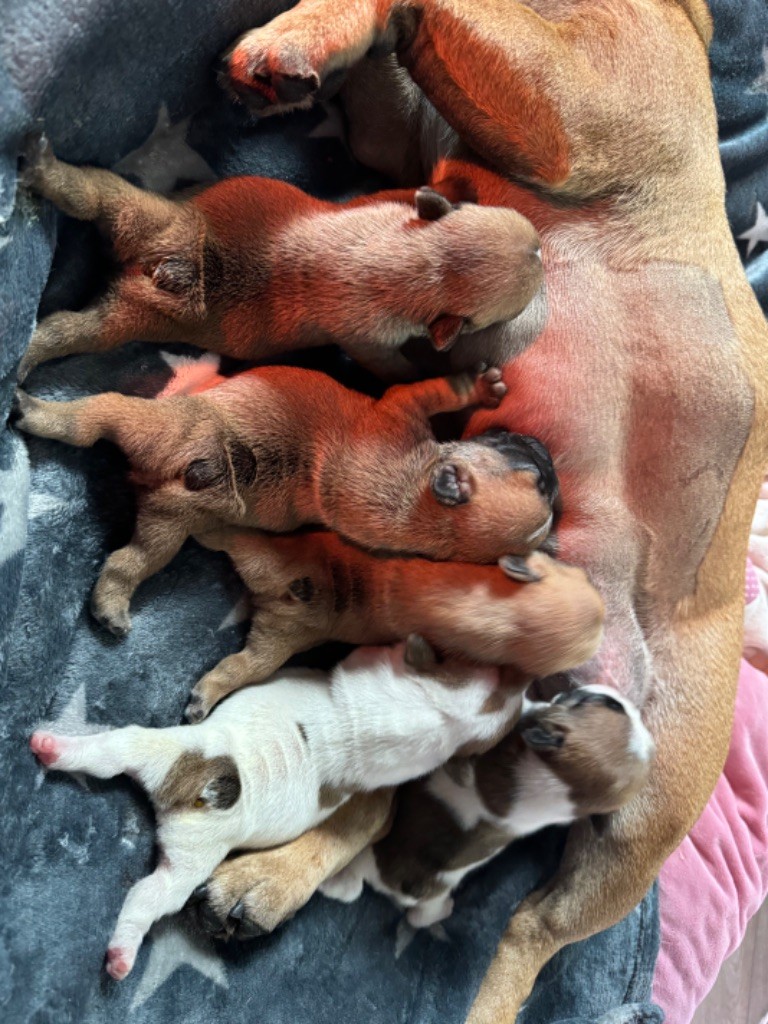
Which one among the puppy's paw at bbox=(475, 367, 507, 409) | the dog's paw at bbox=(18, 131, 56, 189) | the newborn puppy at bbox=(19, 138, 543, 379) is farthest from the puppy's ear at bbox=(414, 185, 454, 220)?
the dog's paw at bbox=(18, 131, 56, 189)

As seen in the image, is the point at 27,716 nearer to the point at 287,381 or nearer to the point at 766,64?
the point at 287,381

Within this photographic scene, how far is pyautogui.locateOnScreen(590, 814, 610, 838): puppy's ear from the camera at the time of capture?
1894mm

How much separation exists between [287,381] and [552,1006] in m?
1.51

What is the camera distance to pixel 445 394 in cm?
169

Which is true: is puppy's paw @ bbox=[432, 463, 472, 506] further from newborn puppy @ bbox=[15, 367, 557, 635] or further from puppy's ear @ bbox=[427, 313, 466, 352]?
puppy's ear @ bbox=[427, 313, 466, 352]

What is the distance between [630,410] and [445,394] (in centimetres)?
37

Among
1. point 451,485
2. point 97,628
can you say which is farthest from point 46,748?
point 451,485

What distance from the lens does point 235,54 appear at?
5.09 feet

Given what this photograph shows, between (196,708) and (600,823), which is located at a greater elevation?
(196,708)

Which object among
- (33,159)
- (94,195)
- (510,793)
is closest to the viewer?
(33,159)

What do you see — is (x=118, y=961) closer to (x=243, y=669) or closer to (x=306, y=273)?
(x=243, y=669)

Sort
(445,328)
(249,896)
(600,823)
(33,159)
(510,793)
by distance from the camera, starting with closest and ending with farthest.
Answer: (33,159) < (249,896) < (445,328) < (510,793) < (600,823)

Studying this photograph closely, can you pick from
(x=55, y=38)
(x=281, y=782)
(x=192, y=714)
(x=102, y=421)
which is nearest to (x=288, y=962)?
(x=281, y=782)

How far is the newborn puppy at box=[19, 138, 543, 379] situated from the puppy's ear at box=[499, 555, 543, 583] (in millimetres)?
394
